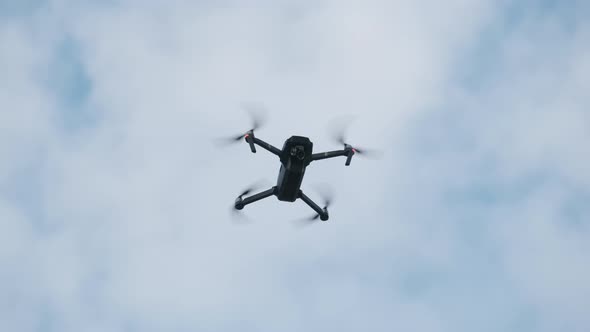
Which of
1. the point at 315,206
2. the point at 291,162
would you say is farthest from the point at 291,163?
the point at 315,206

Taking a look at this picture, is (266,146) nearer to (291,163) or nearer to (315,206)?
(291,163)

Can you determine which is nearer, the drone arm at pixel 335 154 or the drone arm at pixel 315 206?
the drone arm at pixel 335 154

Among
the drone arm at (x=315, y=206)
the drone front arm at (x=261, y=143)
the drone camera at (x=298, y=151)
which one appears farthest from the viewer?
the drone arm at (x=315, y=206)

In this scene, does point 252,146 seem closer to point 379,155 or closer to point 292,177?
point 292,177

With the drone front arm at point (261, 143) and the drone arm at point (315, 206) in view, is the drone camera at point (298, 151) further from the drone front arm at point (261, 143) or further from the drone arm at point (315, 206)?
the drone arm at point (315, 206)

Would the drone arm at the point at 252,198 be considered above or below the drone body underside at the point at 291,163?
below

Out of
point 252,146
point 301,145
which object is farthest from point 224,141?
point 301,145

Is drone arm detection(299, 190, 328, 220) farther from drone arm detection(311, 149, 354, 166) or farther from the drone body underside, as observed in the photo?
drone arm detection(311, 149, 354, 166)
